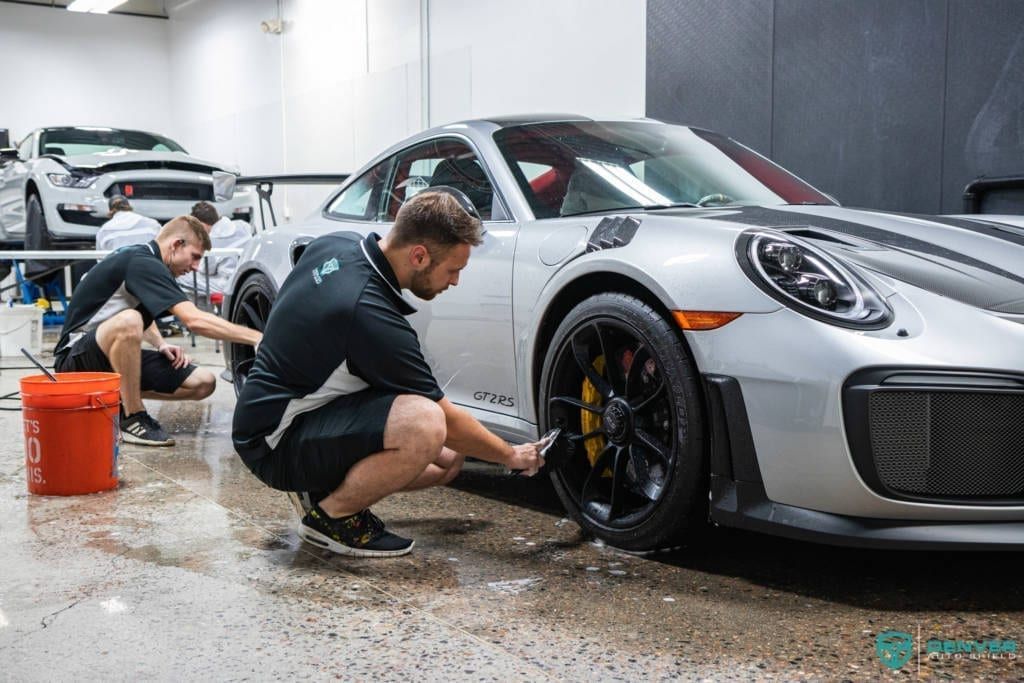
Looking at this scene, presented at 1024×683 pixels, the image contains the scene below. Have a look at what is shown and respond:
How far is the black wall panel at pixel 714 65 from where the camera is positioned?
6.31 m

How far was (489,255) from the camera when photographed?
3.08 m

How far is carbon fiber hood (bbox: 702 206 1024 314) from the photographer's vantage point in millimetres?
2330

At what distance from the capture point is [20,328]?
6.90 m

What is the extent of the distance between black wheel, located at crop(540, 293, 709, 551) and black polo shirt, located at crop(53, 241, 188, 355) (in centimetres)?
201

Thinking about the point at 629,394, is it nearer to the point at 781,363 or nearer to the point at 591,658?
the point at 781,363

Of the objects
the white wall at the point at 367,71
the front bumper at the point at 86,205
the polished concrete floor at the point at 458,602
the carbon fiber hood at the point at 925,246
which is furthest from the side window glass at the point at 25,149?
the carbon fiber hood at the point at 925,246

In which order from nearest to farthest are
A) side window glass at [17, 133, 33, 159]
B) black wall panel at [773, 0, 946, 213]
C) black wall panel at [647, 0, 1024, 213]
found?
black wall panel at [647, 0, 1024, 213] < black wall panel at [773, 0, 946, 213] < side window glass at [17, 133, 33, 159]

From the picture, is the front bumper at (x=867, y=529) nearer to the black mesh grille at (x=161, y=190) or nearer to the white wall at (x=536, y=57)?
the white wall at (x=536, y=57)

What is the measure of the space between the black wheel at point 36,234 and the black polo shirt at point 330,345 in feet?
21.8

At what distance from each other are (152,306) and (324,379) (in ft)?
5.85

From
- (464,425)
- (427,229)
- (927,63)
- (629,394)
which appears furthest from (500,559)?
(927,63)

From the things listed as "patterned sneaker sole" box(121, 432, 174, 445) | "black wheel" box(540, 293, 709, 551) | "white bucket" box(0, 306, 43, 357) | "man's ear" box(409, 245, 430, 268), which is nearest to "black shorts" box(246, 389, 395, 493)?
"man's ear" box(409, 245, 430, 268)

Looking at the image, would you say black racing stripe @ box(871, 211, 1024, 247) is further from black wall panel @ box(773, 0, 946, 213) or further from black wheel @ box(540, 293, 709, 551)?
black wall panel @ box(773, 0, 946, 213)

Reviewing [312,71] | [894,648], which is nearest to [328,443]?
[894,648]
